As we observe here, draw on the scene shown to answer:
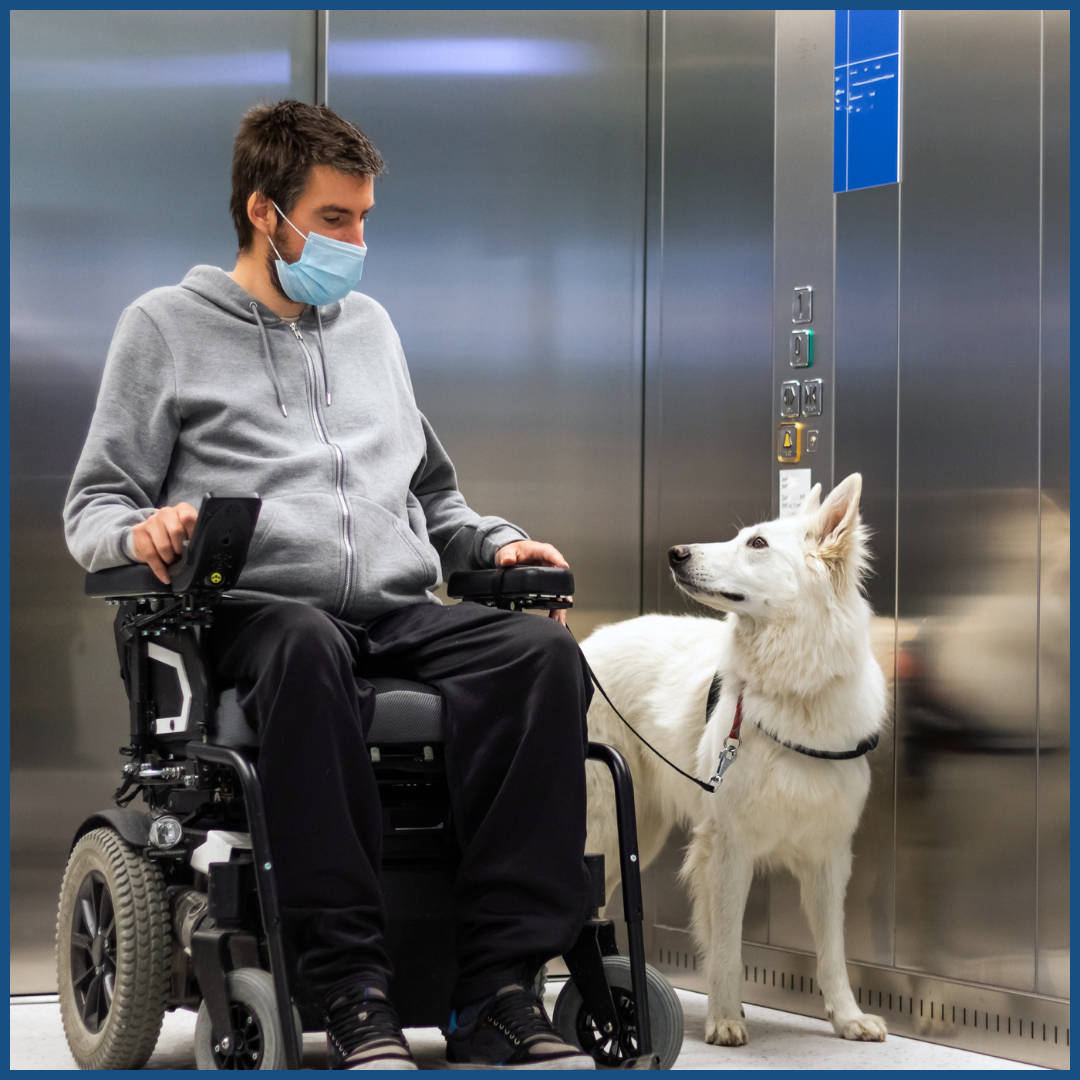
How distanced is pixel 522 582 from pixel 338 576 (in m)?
0.34

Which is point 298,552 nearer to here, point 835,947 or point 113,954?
point 113,954

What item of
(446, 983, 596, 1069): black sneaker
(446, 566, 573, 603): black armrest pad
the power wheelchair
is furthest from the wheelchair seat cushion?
(446, 983, 596, 1069): black sneaker

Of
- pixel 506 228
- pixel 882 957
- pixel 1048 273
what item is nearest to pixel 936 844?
pixel 882 957

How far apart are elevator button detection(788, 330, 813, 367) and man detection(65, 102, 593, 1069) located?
→ 1.11 m

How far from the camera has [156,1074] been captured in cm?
215

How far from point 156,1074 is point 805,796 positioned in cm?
145

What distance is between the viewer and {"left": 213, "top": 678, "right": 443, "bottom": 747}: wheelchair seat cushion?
6.41 feet

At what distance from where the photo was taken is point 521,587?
7.61ft

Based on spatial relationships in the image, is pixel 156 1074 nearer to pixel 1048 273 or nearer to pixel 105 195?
pixel 105 195

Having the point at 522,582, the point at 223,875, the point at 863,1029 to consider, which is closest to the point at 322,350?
the point at 522,582

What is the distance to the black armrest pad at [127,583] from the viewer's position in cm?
196

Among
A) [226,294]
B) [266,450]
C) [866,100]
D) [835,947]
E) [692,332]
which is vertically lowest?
[835,947]

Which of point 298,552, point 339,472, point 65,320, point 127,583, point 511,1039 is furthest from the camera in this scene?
point 65,320

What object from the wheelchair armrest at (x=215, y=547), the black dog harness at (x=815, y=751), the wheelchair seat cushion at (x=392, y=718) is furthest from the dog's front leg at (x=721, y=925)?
the wheelchair armrest at (x=215, y=547)
